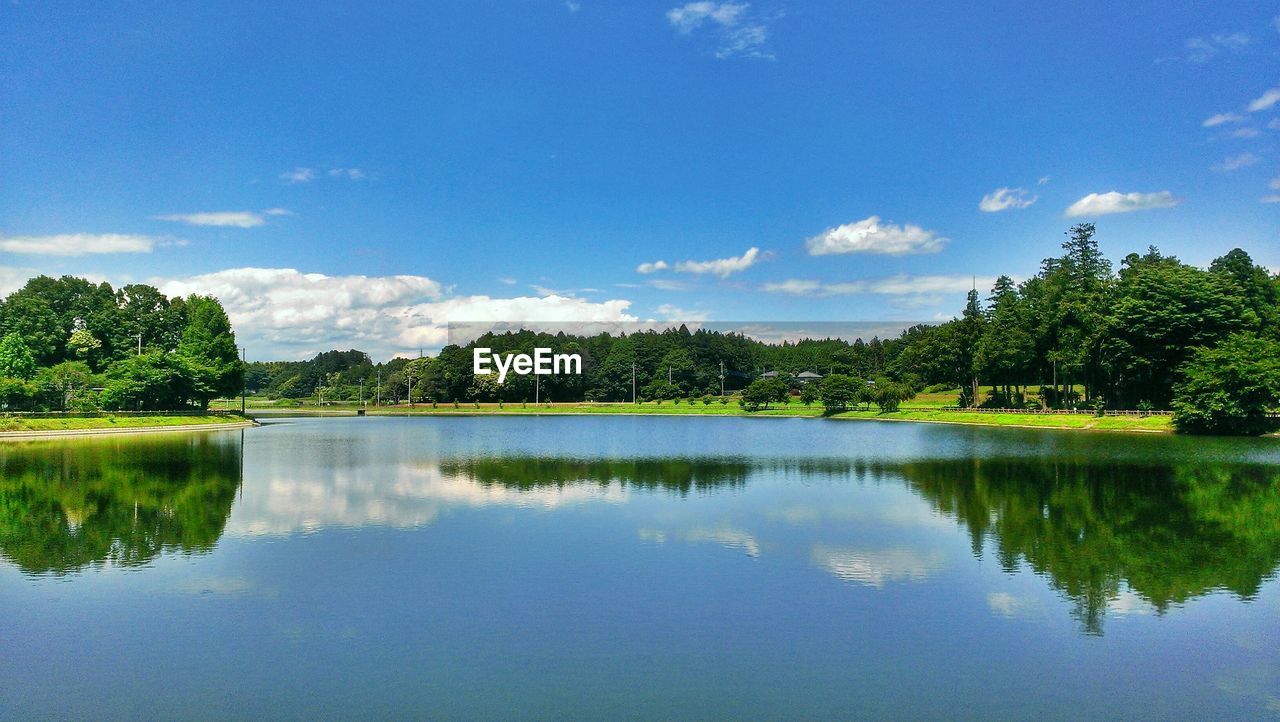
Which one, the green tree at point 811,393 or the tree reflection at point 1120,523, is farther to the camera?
the green tree at point 811,393

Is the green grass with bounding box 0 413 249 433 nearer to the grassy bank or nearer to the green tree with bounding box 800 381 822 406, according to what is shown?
the grassy bank

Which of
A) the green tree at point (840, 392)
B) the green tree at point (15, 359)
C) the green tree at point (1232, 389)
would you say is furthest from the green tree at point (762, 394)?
the green tree at point (15, 359)

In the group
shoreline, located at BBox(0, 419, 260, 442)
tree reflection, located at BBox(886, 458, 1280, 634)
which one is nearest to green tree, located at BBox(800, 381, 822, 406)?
tree reflection, located at BBox(886, 458, 1280, 634)

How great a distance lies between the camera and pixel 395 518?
17781mm

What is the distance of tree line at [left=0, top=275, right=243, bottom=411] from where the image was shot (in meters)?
51.2

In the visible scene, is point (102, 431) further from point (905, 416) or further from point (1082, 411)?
point (1082, 411)

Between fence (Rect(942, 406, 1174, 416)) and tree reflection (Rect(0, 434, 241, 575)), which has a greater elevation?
fence (Rect(942, 406, 1174, 416))

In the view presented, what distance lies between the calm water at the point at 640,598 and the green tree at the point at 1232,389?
22.3 m

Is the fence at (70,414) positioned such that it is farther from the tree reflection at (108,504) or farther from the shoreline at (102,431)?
the tree reflection at (108,504)

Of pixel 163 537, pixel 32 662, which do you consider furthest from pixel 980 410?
pixel 32 662

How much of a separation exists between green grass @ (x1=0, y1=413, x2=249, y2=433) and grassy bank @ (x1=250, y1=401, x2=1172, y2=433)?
36.6m

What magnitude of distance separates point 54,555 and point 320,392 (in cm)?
11144

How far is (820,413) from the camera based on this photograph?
76.9 meters

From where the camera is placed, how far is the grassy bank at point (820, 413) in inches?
1928
